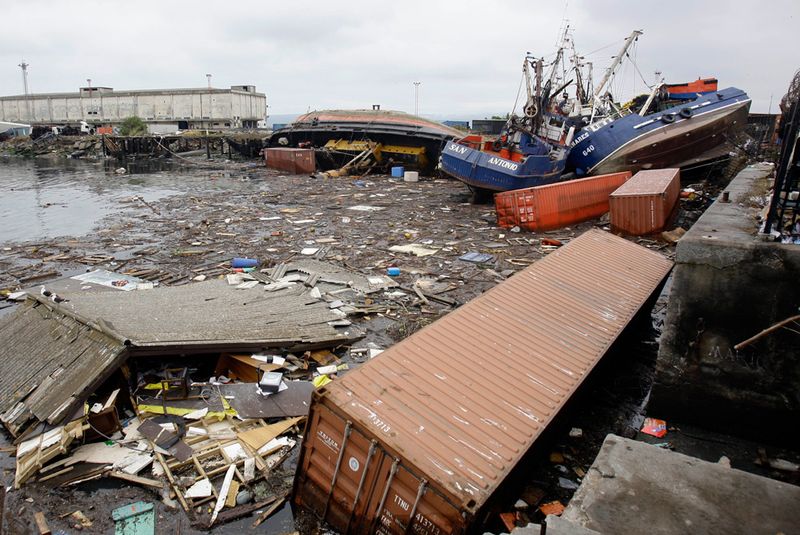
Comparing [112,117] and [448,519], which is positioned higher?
[112,117]

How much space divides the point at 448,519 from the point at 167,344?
4407 millimetres

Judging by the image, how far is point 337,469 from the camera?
14.3 ft

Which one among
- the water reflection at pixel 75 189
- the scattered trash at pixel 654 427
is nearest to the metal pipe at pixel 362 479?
the scattered trash at pixel 654 427

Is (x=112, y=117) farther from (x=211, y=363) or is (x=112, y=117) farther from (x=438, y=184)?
(x=211, y=363)

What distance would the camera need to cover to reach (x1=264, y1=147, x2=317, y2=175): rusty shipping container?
30469 millimetres

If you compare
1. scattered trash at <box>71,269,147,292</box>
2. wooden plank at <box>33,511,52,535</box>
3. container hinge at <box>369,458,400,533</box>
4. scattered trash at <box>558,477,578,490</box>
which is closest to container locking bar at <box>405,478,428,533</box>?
container hinge at <box>369,458,400,533</box>

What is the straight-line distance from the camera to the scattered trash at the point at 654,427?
6066 mm

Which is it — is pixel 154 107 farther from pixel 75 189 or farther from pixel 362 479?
pixel 362 479

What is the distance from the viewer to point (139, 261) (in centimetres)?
1231

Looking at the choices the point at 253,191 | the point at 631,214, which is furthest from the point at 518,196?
the point at 253,191

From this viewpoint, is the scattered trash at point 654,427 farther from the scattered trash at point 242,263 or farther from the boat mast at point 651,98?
the boat mast at point 651,98

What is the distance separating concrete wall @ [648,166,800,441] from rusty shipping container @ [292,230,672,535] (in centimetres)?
91

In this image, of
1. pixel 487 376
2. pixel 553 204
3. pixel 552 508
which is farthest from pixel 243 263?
pixel 553 204

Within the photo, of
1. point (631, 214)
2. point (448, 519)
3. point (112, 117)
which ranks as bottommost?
point (448, 519)
